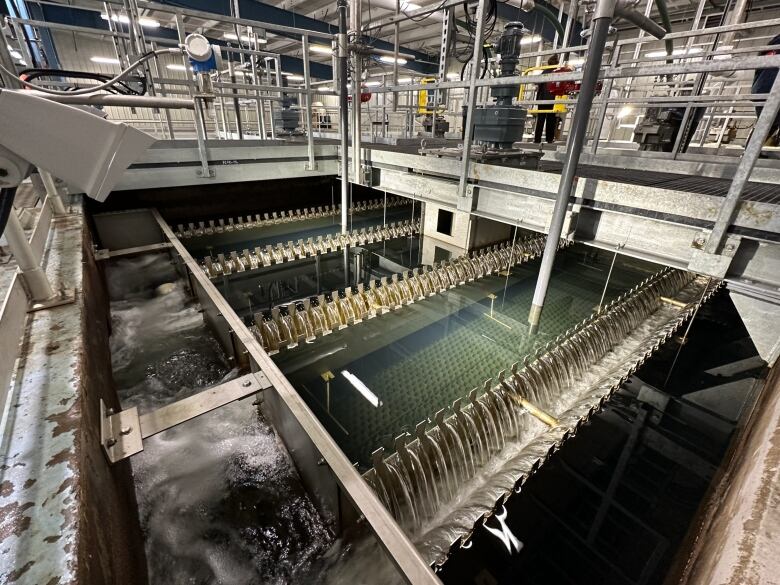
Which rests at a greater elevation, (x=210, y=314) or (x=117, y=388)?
(x=210, y=314)

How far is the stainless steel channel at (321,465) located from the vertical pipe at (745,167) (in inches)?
84.4

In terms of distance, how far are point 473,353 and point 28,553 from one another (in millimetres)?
2761

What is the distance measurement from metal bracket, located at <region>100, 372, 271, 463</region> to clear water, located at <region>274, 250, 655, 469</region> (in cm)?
89

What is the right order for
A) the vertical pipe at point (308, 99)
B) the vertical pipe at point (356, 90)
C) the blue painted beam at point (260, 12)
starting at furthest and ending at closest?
1. the blue painted beam at point (260, 12)
2. the vertical pipe at point (308, 99)
3. the vertical pipe at point (356, 90)

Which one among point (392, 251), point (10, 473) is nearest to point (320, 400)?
point (10, 473)

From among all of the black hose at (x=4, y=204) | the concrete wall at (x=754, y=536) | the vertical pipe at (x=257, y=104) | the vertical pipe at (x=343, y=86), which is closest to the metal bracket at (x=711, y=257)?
the concrete wall at (x=754, y=536)

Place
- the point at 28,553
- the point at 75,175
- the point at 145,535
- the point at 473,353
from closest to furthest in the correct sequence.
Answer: the point at 28,553 → the point at 75,175 → the point at 145,535 → the point at 473,353

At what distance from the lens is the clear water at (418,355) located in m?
2.37

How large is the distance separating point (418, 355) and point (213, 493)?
5.65ft

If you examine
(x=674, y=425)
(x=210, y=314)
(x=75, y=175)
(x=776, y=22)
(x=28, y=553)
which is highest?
(x=776, y=22)

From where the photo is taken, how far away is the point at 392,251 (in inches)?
208

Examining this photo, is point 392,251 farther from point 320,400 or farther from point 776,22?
point 776,22

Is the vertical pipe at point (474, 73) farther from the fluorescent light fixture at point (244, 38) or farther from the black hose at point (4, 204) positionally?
the fluorescent light fixture at point (244, 38)

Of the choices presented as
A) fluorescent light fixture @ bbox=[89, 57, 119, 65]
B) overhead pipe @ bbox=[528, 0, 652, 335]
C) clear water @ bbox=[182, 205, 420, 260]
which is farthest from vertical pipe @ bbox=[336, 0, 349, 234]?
fluorescent light fixture @ bbox=[89, 57, 119, 65]
